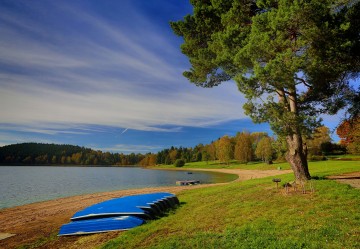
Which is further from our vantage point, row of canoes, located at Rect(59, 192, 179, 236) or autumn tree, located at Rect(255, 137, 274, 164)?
autumn tree, located at Rect(255, 137, 274, 164)

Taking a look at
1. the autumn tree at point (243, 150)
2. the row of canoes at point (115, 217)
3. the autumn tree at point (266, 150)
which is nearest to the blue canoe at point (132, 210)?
the row of canoes at point (115, 217)

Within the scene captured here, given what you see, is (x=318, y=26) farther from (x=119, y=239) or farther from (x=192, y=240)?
(x=119, y=239)

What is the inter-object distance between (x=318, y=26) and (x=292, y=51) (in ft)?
5.25

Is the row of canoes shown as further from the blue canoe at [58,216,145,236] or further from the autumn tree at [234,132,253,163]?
the autumn tree at [234,132,253,163]

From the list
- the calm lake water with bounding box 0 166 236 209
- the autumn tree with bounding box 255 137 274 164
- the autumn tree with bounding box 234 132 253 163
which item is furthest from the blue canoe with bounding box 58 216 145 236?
the autumn tree with bounding box 234 132 253 163

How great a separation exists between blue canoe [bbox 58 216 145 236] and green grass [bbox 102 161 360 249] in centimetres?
87

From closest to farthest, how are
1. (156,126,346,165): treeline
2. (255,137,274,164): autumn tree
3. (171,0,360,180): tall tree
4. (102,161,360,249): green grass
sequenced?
(102,161,360,249): green grass < (171,0,360,180): tall tree < (156,126,346,165): treeline < (255,137,274,164): autumn tree

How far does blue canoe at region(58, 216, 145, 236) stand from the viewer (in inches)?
491

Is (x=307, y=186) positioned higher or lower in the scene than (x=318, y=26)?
lower

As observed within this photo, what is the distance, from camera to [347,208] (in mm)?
10164

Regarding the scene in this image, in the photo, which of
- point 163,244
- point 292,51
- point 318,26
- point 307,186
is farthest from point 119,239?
point 318,26

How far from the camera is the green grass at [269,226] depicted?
7742 mm

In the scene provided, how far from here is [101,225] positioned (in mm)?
12602

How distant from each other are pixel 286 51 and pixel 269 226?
8467 millimetres
